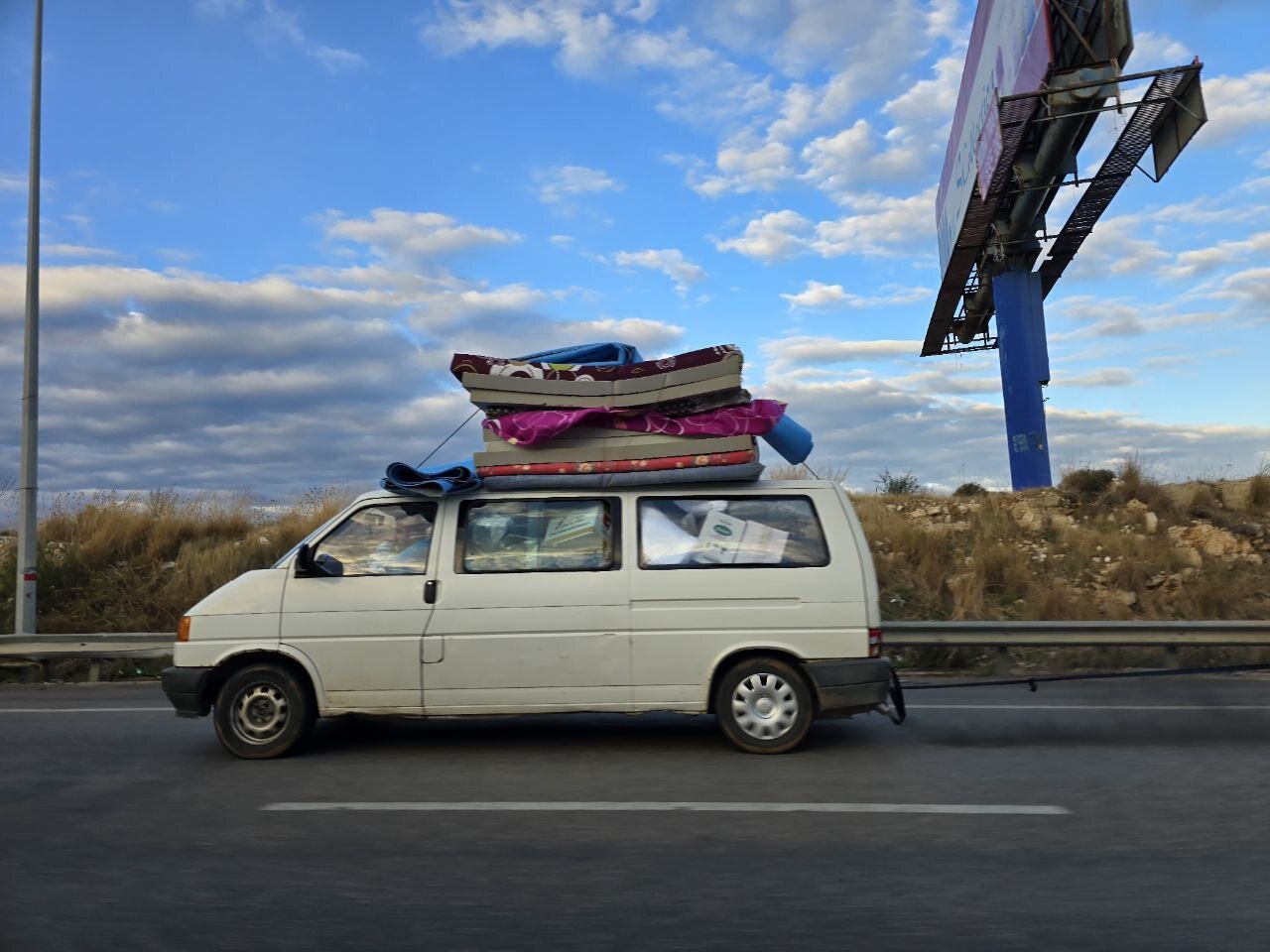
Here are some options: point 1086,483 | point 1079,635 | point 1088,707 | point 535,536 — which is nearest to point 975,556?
point 1079,635

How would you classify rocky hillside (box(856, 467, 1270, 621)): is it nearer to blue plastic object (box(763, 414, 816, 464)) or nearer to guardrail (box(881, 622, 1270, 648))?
guardrail (box(881, 622, 1270, 648))

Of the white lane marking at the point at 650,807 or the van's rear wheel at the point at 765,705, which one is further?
the van's rear wheel at the point at 765,705

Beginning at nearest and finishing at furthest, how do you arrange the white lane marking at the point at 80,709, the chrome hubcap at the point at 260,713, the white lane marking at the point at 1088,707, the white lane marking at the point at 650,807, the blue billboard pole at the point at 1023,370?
the white lane marking at the point at 650,807 < the chrome hubcap at the point at 260,713 < the white lane marking at the point at 1088,707 < the white lane marking at the point at 80,709 < the blue billboard pole at the point at 1023,370

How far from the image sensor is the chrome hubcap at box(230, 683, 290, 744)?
6.58 m

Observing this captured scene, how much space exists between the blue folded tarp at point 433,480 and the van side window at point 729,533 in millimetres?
1166

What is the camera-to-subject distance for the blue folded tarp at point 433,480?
6629 mm

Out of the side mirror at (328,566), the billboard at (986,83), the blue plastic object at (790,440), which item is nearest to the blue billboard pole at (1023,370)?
the billboard at (986,83)

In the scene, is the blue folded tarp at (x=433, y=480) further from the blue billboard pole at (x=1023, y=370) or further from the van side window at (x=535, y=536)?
the blue billboard pole at (x=1023, y=370)

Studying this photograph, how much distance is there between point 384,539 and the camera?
22.1 feet

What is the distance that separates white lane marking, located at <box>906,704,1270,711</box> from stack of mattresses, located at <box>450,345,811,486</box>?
3.25m

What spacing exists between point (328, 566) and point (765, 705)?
3.00 meters

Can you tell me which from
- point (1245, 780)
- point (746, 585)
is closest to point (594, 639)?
point (746, 585)

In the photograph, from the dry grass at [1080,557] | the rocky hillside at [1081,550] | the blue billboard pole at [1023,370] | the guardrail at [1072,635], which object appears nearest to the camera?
the guardrail at [1072,635]

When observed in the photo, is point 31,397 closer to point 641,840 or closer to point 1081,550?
point 641,840
